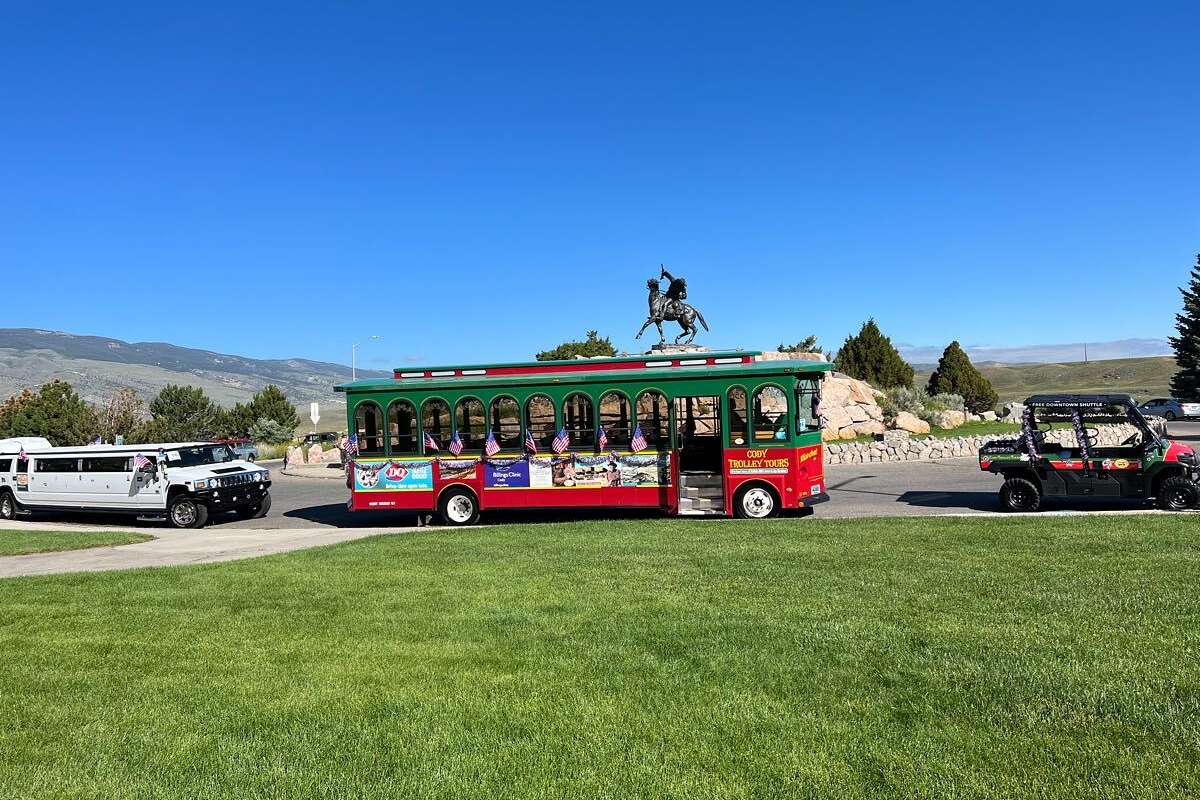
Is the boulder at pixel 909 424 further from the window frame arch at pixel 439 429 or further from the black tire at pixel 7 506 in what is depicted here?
the black tire at pixel 7 506

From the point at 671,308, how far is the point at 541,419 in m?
10.4

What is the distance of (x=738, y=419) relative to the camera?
48.5 ft

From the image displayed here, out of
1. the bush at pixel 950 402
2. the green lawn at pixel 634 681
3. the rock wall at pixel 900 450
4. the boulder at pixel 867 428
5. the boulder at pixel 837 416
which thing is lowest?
the green lawn at pixel 634 681

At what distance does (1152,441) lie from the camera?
1373 centimetres

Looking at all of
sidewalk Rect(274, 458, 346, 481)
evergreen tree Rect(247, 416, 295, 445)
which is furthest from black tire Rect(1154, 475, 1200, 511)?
evergreen tree Rect(247, 416, 295, 445)

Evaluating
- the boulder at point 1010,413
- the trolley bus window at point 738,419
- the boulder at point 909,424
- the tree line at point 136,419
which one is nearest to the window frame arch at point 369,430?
the trolley bus window at point 738,419

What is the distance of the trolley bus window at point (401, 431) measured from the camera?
16172mm

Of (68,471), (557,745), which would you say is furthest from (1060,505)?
(68,471)

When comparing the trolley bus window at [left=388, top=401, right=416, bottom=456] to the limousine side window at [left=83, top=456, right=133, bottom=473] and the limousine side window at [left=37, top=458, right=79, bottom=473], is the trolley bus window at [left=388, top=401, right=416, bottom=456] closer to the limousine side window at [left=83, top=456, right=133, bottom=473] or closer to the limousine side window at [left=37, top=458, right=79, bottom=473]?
the limousine side window at [left=83, top=456, right=133, bottom=473]

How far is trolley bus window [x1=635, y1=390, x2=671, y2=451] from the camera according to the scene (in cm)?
1509

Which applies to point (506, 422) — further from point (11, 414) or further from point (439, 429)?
point (11, 414)

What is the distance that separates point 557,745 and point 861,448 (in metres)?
23.5

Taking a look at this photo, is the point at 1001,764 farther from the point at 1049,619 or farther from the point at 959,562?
the point at 959,562

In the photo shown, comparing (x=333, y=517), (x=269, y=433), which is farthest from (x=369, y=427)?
(x=269, y=433)
